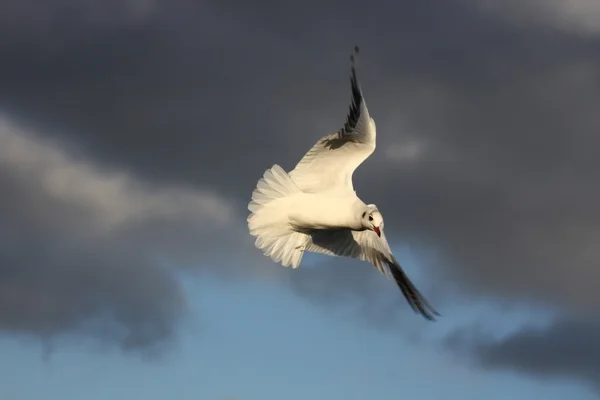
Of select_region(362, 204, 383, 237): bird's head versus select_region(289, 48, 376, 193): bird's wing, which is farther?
select_region(289, 48, 376, 193): bird's wing

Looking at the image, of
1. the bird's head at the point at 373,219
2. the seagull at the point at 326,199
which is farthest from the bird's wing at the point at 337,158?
the bird's head at the point at 373,219

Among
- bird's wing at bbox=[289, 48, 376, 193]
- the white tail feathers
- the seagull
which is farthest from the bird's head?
the white tail feathers

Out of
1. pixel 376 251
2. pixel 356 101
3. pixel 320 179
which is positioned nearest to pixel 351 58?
pixel 356 101

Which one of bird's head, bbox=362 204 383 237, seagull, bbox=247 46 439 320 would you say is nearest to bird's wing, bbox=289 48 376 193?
seagull, bbox=247 46 439 320

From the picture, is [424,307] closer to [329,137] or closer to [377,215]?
[377,215]

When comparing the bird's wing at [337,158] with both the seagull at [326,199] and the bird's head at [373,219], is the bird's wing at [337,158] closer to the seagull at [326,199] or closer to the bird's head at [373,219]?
the seagull at [326,199]

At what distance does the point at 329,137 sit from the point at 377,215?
195 centimetres

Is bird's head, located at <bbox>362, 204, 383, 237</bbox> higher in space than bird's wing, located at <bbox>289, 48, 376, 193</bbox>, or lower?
lower

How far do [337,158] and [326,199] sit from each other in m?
0.98

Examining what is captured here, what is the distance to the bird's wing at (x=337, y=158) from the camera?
75.9 feet

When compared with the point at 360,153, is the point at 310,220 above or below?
below

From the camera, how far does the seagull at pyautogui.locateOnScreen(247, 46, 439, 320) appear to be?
22656 mm

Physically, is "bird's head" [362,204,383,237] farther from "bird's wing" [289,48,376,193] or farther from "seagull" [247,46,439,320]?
"bird's wing" [289,48,376,193]

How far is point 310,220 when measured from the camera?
22.9 meters
